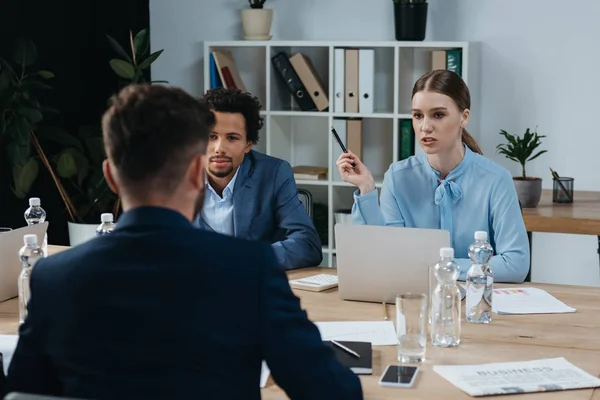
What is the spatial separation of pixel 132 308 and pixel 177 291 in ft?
0.22

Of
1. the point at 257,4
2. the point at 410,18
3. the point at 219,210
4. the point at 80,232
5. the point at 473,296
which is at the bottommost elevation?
the point at 80,232

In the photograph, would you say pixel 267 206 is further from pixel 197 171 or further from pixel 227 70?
pixel 227 70

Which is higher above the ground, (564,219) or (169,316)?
(169,316)

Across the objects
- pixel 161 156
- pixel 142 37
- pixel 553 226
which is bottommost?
pixel 553 226

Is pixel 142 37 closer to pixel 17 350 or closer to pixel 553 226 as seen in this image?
pixel 553 226

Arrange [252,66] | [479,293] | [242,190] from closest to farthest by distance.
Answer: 1. [479,293]
2. [242,190]
3. [252,66]

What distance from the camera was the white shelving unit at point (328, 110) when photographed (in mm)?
4469

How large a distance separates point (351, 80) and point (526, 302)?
2.34 meters

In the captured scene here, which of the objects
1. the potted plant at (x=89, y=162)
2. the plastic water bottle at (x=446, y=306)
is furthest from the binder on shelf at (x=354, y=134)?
the plastic water bottle at (x=446, y=306)

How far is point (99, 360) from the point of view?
1.27 meters

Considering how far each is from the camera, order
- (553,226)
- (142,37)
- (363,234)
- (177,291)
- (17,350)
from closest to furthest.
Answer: (177,291)
(17,350)
(363,234)
(553,226)
(142,37)

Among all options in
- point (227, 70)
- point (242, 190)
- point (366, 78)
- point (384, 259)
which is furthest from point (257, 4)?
point (384, 259)

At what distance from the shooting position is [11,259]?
2.41m

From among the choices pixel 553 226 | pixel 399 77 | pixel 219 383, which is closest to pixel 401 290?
pixel 219 383
